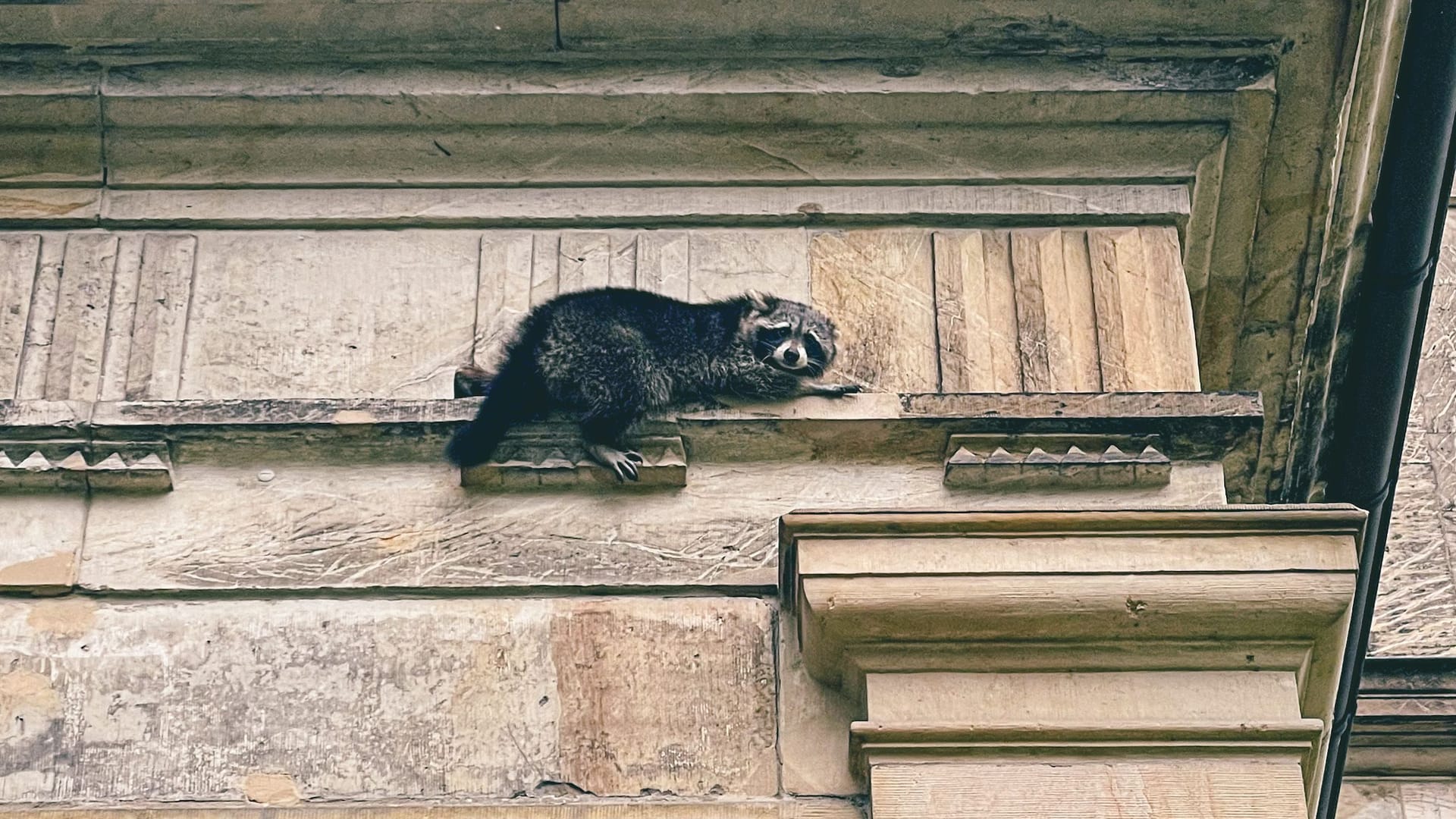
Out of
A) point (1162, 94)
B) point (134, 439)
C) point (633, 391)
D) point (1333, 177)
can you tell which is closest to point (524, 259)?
point (633, 391)

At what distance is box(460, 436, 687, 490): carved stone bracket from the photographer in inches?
295

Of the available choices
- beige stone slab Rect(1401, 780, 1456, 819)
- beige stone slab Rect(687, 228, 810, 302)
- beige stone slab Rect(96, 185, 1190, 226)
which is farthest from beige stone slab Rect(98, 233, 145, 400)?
beige stone slab Rect(1401, 780, 1456, 819)

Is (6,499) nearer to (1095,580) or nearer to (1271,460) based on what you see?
(1095,580)

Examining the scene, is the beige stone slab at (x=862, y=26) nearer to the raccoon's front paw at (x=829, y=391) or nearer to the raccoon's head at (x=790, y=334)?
the raccoon's head at (x=790, y=334)

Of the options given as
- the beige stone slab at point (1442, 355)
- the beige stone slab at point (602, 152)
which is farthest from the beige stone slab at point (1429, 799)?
the beige stone slab at point (602, 152)

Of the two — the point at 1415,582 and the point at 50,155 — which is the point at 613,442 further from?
the point at 1415,582

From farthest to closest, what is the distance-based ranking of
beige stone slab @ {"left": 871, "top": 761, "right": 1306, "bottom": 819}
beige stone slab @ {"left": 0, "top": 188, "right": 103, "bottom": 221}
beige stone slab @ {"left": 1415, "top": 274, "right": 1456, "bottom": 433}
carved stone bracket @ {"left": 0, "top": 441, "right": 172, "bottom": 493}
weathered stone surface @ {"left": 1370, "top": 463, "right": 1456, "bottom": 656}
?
beige stone slab @ {"left": 1415, "top": 274, "right": 1456, "bottom": 433} → weathered stone surface @ {"left": 1370, "top": 463, "right": 1456, "bottom": 656} → beige stone slab @ {"left": 0, "top": 188, "right": 103, "bottom": 221} → carved stone bracket @ {"left": 0, "top": 441, "right": 172, "bottom": 493} → beige stone slab @ {"left": 871, "top": 761, "right": 1306, "bottom": 819}

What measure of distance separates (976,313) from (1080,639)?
1.48 m

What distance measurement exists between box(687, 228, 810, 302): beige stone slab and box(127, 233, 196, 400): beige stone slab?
1499 millimetres

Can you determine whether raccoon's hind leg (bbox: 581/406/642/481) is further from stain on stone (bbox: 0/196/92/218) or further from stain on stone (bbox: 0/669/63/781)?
stain on stone (bbox: 0/196/92/218)

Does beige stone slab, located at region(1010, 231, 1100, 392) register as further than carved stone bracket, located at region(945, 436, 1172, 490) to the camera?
Yes

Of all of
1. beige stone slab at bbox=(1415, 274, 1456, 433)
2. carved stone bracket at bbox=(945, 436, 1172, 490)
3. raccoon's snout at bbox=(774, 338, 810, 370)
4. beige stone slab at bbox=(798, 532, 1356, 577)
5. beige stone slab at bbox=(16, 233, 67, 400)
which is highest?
beige stone slab at bbox=(1415, 274, 1456, 433)

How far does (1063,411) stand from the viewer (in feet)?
24.7

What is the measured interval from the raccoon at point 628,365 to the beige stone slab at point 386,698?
1.72 ft
